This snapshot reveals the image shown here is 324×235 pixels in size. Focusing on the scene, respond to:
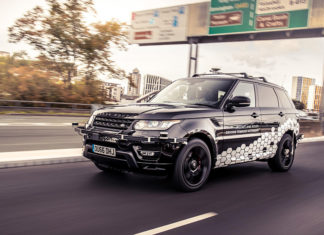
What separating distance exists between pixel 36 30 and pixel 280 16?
18398mm

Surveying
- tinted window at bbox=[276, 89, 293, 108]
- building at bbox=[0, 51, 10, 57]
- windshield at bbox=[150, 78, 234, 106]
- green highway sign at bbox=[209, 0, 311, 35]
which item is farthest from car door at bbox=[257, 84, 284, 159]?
building at bbox=[0, 51, 10, 57]

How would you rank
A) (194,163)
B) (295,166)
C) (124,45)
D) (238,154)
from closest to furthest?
(194,163), (238,154), (295,166), (124,45)

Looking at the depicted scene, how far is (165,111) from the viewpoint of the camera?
17.6 feet

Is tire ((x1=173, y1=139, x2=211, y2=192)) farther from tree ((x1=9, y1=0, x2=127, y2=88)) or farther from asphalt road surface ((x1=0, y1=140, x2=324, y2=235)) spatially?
tree ((x1=9, y1=0, x2=127, y2=88))

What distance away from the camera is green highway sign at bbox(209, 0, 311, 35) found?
25.2 metres

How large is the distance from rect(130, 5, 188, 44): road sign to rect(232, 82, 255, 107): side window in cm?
2693

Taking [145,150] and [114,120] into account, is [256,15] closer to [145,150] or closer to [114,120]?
[114,120]

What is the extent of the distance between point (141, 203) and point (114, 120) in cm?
130

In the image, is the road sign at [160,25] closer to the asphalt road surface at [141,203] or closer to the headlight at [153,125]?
the asphalt road surface at [141,203]

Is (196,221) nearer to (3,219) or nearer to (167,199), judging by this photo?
(167,199)

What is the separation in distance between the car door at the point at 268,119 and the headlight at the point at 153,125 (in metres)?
2.47

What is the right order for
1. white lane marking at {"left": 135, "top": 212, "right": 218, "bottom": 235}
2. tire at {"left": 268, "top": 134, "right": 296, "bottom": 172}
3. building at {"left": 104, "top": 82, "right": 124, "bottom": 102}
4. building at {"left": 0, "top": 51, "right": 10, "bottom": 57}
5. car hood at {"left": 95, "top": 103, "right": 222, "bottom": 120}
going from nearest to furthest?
white lane marking at {"left": 135, "top": 212, "right": 218, "bottom": 235} → car hood at {"left": 95, "top": 103, "right": 222, "bottom": 120} → tire at {"left": 268, "top": 134, "right": 296, "bottom": 172} → building at {"left": 0, "top": 51, "right": 10, "bottom": 57} → building at {"left": 104, "top": 82, "right": 124, "bottom": 102}

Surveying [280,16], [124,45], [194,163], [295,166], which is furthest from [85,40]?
[194,163]

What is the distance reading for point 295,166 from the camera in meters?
8.85
